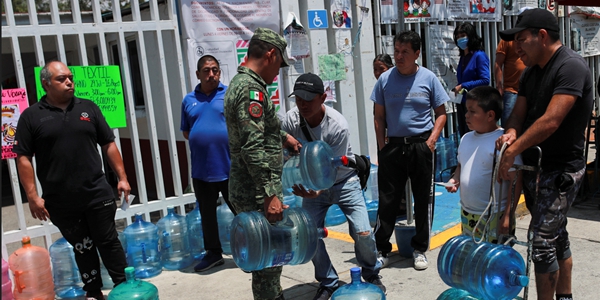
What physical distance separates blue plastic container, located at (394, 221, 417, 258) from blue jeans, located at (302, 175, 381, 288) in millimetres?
905

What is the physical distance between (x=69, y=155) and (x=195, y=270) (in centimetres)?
182

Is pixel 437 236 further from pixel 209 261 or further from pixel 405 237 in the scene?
pixel 209 261

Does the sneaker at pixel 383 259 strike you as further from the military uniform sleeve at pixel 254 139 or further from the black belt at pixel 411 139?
the military uniform sleeve at pixel 254 139

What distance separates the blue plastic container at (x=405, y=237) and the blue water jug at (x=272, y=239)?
1.52 metres

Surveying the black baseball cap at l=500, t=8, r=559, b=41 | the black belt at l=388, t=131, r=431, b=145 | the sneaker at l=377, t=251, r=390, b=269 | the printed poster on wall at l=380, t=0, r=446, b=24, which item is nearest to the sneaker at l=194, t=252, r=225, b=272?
the sneaker at l=377, t=251, r=390, b=269

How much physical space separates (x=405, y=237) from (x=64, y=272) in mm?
3313

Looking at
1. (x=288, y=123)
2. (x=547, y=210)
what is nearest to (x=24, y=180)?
(x=288, y=123)

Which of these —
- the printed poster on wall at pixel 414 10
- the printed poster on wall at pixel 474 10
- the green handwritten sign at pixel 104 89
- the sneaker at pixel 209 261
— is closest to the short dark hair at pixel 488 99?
the sneaker at pixel 209 261

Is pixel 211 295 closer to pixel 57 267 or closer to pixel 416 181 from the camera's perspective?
pixel 57 267

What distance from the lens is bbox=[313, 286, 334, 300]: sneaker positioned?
13.8 feet

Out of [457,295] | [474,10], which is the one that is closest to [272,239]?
[457,295]

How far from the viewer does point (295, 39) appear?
657 centimetres

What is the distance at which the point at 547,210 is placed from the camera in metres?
3.20

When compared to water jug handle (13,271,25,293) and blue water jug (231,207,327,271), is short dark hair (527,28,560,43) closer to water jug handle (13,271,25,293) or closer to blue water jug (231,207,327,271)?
blue water jug (231,207,327,271)
